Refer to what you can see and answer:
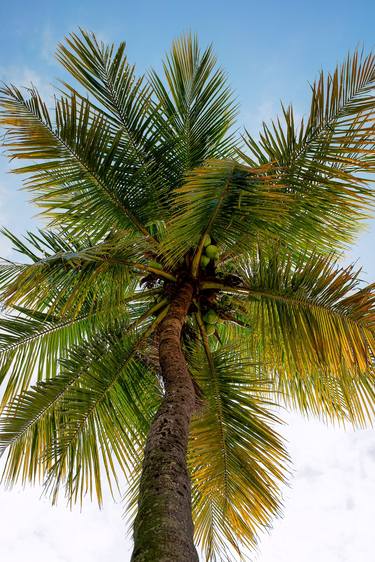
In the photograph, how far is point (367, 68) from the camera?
445cm

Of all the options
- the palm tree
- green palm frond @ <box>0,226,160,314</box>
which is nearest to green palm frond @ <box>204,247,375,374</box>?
the palm tree

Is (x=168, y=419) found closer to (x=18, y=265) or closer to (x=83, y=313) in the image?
(x=18, y=265)

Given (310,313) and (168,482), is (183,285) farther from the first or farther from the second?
(168,482)

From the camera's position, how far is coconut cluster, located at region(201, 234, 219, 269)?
4.58m

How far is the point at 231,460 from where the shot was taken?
15.1 feet

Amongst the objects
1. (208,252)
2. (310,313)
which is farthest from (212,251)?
(310,313)

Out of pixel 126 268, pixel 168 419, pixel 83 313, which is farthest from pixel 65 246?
pixel 168 419

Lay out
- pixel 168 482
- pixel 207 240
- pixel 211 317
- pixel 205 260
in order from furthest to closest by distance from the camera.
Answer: pixel 211 317, pixel 205 260, pixel 207 240, pixel 168 482

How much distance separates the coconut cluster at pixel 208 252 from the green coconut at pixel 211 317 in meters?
0.45

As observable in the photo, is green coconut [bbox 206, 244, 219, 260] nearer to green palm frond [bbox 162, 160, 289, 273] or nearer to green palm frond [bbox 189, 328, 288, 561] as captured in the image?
green palm frond [bbox 162, 160, 289, 273]

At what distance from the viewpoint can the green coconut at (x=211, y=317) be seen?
494 cm

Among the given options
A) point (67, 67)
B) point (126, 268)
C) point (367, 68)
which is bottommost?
point (126, 268)

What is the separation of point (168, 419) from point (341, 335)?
4.70ft

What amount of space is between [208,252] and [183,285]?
384 mm
